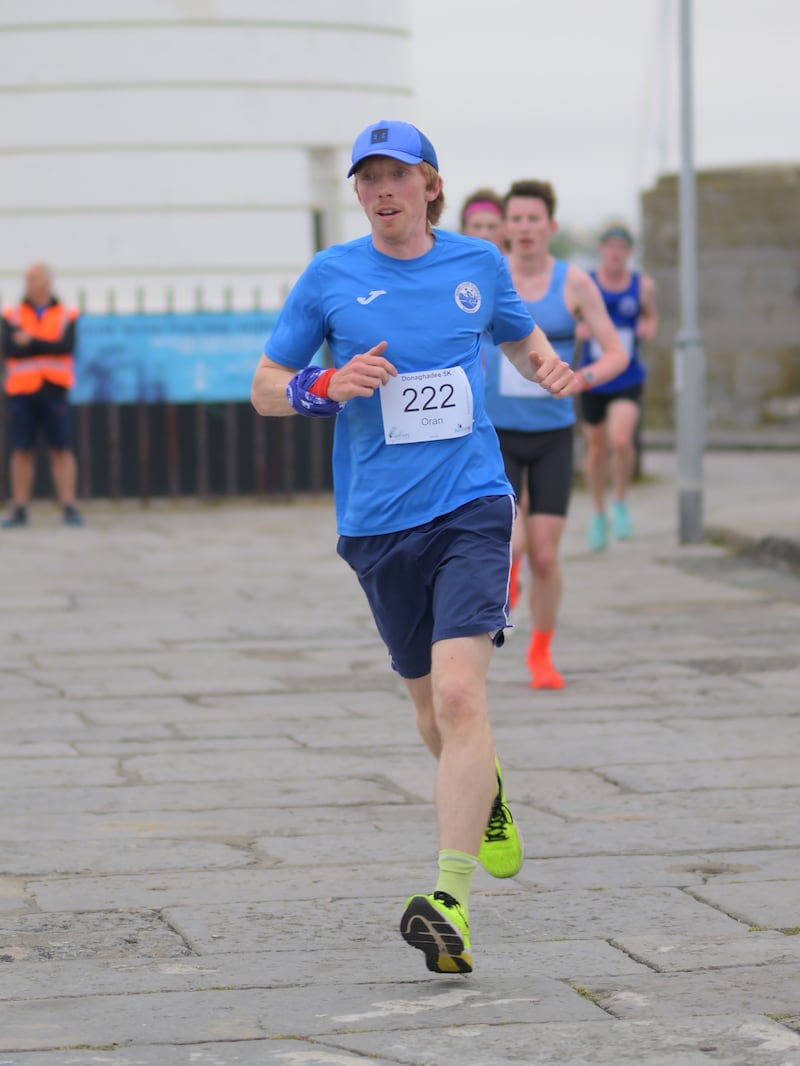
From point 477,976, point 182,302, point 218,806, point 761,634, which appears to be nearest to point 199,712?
point 218,806

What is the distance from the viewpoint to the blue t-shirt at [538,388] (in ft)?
27.9

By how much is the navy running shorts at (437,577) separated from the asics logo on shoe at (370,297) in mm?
514

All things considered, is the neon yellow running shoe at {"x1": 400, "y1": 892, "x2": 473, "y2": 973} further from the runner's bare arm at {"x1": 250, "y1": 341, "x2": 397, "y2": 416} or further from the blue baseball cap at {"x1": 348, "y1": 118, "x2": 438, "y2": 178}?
the blue baseball cap at {"x1": 348, "y1": 118, "x2": 438, "y2": 178}

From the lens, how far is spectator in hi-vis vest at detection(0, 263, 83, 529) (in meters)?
15.8

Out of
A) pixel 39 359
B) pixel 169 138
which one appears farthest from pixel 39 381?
pixel 169 138

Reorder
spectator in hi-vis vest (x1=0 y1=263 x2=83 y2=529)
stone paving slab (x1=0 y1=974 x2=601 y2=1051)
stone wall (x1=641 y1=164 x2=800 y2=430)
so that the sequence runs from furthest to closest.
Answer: stone wall (x1=641 y1=164 x2=800 y2=430) → spectator in hi-vis vest (x1=0 y1=263 x2=83 y2=529) → stone paving slab (x1=0 y1=974 x2=601 y2=1051)

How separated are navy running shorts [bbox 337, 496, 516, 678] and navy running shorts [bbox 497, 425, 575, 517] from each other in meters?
3.39

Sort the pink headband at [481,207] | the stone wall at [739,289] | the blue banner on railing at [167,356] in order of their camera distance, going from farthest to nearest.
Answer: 1. the stone wall at [739,289]
2. the blue banner on railing at [167,356]
3. the pink headband at [481,207]

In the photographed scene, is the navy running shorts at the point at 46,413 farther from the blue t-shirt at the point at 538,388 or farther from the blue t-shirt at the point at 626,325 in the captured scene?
the blue t-shirt at the point at 538,388

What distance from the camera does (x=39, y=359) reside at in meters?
15.9

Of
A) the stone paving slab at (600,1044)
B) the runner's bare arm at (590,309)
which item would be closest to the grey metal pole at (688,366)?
the runner's bare arm at (590,309)

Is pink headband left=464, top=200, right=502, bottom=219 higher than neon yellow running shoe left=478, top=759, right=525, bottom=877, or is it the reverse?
pink headband left=464, top=200, right=502, bottom=219

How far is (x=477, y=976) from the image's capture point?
4.48m

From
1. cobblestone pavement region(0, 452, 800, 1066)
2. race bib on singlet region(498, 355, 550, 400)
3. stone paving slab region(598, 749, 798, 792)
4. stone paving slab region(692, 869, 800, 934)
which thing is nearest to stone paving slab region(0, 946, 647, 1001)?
cobblestone pavement region(0, 452, 800, 1066)
